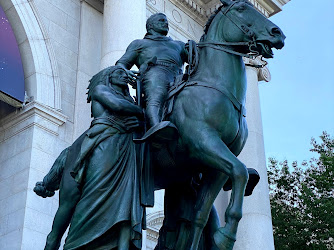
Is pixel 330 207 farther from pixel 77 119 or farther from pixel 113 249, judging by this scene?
pixel 113 249

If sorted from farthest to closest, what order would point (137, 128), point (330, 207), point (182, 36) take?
1. point (330, 207)
2. point (182, 36)
3. point (137, 128)

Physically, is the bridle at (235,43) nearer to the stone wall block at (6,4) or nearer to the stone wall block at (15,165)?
the stone wall block at (15,165)

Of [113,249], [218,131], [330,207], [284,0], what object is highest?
[284,0]

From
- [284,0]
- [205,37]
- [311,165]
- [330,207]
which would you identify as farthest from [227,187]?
[311,165]

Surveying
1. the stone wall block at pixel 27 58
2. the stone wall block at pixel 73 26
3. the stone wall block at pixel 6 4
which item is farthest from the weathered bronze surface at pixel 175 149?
the stone wall block at pixel 73 26

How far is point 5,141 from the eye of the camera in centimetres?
1397

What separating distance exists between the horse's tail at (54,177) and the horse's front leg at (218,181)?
4.80 ft

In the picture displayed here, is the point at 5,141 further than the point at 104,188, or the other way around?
the point at 5,141

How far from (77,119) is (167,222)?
932 centimetres

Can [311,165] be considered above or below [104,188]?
above

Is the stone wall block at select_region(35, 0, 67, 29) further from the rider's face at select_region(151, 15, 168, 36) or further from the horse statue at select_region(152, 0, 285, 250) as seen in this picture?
the horse statue at select_region(152, 0, 285, 250)

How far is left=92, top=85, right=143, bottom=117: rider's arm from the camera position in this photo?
5.48m

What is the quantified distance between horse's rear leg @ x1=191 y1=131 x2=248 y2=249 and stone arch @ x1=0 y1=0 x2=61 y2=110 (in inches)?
366

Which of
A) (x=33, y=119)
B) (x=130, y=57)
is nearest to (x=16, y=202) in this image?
(x=33, y=119)
